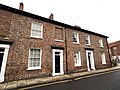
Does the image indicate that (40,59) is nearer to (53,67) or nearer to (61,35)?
(53,67)

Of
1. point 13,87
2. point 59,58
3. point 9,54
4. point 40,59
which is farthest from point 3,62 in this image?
point 59,58

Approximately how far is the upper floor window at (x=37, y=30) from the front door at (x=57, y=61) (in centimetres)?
275

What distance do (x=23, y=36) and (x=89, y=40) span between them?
36.0 feet

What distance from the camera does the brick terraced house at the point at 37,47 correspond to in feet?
25.0

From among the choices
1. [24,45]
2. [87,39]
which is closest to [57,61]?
[24,45]

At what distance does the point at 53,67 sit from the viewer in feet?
31.3

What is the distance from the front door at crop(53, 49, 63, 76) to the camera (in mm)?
9890

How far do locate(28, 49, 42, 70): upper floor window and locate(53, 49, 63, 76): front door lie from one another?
1848 mm

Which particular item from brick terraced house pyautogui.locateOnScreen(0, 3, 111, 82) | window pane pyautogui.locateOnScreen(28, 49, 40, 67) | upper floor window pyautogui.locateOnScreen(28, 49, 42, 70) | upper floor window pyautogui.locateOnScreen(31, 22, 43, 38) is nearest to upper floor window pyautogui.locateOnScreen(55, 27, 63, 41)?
brick terraced house pyautogui.locateOnScreen(0, 3, 111, 82)

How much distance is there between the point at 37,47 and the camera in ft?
29.9

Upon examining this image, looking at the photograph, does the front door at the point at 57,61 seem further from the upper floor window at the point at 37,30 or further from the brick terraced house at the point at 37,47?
the upper floor window at the point at 37,30

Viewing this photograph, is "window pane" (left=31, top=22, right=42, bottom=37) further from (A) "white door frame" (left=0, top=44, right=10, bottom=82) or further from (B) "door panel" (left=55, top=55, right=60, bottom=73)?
(B) "door panel" (left=55, top=55, right=60, bottom=73)

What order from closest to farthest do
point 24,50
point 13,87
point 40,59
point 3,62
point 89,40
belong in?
point 13,87
point 3,62
point 24,50
point 40,59
point 89,40

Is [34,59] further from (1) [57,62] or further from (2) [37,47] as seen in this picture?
(1) [57,62]
